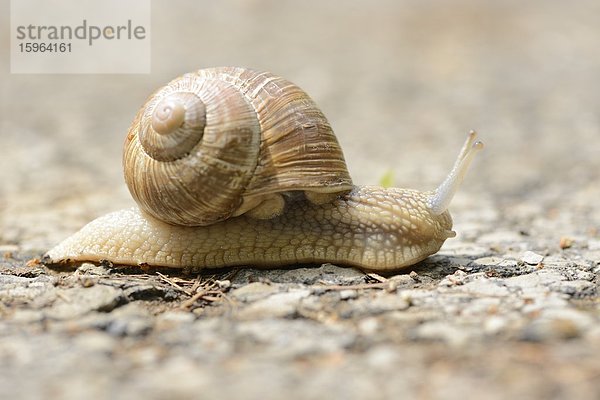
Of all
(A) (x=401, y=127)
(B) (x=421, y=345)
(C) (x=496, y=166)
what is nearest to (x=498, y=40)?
(A) (x=401, y=127)

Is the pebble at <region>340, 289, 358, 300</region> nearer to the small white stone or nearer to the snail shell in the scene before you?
the snail shell

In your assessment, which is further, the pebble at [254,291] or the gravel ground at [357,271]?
the pebble at [254,291]

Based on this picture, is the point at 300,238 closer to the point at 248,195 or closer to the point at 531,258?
the point at 248,195

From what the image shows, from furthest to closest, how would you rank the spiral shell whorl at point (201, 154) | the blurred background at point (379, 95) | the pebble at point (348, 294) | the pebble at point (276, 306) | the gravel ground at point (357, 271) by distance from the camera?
the blurred background at point (379, 95), the spiral shell whorl at point (201, 154), the pebble at point (348, 294), the pebble at point (276, 306), the gravel ground at point (357, 271)

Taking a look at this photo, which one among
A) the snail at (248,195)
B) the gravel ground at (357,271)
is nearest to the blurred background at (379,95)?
the gravel ground at (357,271)

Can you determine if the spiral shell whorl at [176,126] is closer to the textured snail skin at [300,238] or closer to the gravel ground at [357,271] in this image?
the textured snail skin at [300,238]

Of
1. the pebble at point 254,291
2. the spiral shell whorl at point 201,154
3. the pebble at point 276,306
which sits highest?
the spiral shell whorl at point 201,154

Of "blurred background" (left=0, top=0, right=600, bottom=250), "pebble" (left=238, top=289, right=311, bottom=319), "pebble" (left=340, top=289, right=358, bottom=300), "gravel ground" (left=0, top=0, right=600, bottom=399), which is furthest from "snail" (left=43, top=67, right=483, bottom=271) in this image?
"blurred background" (left=0, top=0, right=600, bottom=250)
